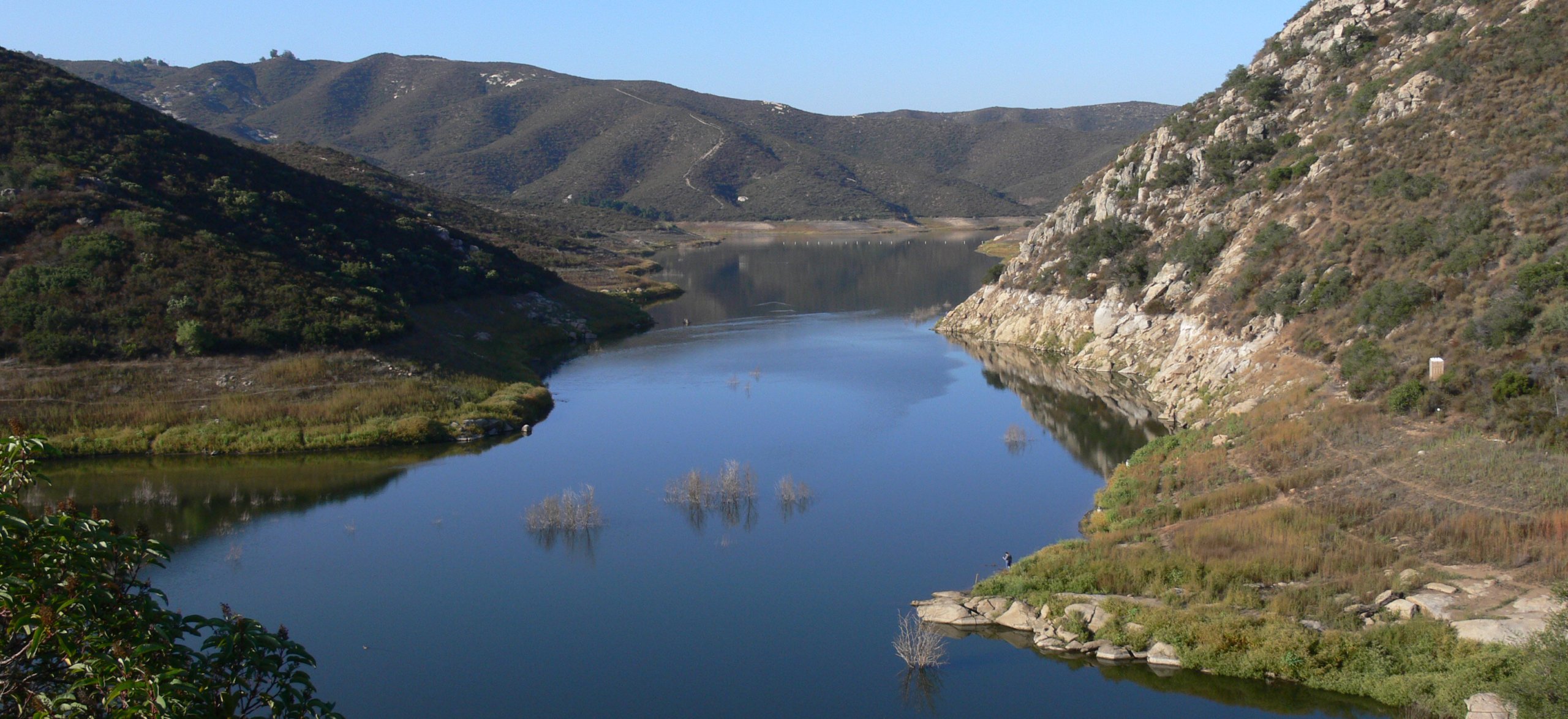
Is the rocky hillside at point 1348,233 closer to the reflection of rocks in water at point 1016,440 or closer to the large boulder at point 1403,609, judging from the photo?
the reflection of rocks in water at point 1016,440

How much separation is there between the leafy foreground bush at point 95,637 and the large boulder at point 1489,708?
15.9 metres

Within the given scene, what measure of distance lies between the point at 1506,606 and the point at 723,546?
1766 cm

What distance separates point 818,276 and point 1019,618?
9774cm

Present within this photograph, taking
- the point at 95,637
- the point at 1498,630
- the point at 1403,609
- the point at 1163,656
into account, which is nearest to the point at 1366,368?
the point at 1403,609

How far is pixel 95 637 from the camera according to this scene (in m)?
8.55

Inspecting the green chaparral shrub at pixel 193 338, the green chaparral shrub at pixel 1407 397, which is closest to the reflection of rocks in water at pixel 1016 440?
the green chaparral shrub at pixel 1407 397

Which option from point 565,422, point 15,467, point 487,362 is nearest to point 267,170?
point 487,362

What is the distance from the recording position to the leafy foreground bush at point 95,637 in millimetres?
8281

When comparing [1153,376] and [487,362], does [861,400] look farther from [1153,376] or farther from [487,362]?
[487,362]

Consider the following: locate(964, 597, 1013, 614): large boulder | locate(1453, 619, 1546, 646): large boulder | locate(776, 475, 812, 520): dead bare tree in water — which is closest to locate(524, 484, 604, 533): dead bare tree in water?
locate(776, 475, 812, 520): dead bare tree in water

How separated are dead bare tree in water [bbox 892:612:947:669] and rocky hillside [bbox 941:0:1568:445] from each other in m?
15.2

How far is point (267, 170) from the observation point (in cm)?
6762

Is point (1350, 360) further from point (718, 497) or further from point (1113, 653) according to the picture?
point (718, 497)

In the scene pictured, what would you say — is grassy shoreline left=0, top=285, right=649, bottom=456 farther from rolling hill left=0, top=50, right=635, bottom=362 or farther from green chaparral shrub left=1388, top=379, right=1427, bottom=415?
green chaparral shrub left=1388, top=379, right=1427, bottom=415
